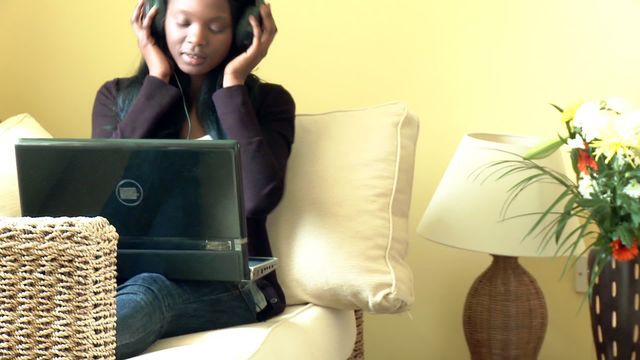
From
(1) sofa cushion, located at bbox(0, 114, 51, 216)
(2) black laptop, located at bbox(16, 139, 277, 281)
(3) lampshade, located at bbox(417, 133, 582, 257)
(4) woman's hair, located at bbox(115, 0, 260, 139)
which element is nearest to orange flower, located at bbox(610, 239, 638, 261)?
(3) lampshade, located at bbox(417, 133, 582, 257)

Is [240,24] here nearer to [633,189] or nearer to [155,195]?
[155,195]

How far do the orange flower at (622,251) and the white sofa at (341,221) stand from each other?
361 mm

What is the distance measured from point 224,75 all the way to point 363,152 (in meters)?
0.30

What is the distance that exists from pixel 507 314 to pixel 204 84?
78 cm

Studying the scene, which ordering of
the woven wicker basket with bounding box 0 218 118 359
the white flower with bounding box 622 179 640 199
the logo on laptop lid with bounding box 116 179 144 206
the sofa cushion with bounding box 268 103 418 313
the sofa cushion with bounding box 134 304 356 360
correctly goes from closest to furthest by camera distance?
the woven wicker basket with bounding box 0 218 118 359 → the sofa cushion with bounding box 134 304 356 360 → the logo on laptop lid with bounding box 116 179 144 206 → the white flower with bounding box 622 179 640 199 → the sofa cushion with bounding box 268 103 418 313

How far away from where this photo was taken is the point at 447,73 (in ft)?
6.90

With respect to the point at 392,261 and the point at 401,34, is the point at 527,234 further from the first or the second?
the point at 401,34

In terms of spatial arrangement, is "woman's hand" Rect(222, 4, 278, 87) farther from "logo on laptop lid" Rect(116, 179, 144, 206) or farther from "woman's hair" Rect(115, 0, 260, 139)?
"logo on laptop lid" Rect(116, 179, 144, 206)

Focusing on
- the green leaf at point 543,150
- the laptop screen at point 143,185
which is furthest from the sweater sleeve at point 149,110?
the green leaf at point 543,150

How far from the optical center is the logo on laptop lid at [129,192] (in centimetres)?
133

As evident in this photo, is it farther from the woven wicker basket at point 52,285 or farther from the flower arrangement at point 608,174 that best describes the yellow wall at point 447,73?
the woven wicker basket at point 52,285

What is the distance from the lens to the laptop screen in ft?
4.26

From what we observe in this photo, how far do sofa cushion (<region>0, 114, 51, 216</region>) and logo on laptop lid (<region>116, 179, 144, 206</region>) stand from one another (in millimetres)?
426

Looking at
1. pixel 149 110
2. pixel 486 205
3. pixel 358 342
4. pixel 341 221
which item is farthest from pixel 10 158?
pixel 486 205
